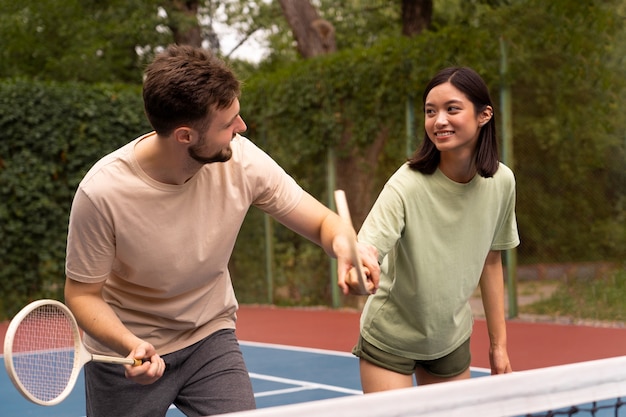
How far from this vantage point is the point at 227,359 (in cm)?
307

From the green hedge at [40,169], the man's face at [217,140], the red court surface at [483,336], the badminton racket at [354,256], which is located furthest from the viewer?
the green hedge at [40,169]

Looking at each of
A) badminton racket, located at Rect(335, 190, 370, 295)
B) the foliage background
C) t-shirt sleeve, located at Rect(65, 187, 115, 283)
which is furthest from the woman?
the foliage background

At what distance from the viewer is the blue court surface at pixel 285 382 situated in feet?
20.7

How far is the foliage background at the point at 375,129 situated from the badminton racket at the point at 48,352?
5.01 m

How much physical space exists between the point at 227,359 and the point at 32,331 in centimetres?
62

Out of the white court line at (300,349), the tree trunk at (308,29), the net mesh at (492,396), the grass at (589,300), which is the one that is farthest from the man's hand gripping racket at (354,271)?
the tree trunk at (308,29)

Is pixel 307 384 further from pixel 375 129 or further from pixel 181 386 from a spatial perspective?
pixel 375 129

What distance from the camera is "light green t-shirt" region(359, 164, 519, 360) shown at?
3.17 meters

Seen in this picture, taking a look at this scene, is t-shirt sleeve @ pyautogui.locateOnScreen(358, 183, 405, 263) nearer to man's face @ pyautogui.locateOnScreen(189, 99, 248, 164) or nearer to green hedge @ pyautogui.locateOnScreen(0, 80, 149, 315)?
man's face @ pyautogui.locateOnScreen(189, 99, 248, 164)

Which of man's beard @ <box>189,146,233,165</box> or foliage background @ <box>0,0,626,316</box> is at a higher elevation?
man's beard @ <box>189,146,233,165</box>

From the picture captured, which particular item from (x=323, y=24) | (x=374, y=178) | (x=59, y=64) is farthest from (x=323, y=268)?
(x=59, y=64)

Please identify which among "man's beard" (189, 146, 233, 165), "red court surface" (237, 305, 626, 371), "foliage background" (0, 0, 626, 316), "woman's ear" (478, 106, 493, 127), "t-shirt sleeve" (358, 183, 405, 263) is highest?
"man's beard" (189, 146, 233, 165)

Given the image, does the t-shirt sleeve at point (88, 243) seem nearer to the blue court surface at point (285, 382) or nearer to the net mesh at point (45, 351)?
the net mesh at point (45, 351)

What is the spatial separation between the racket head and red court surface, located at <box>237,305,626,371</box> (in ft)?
15.8
